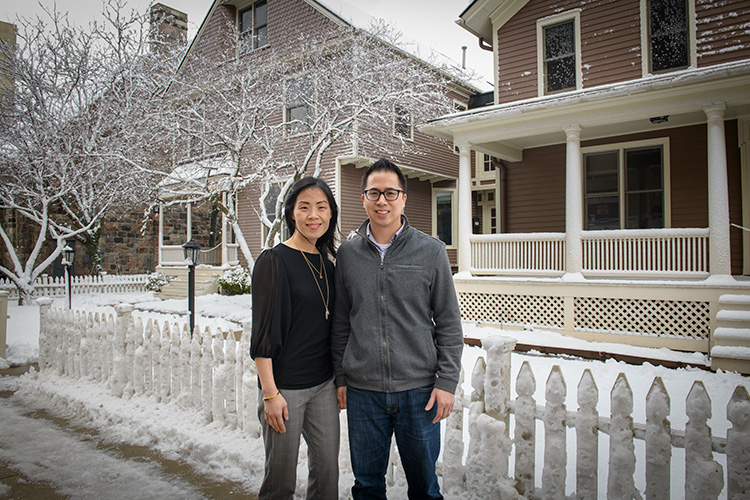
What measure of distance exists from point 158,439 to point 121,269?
65.1ft

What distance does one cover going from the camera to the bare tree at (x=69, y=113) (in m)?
14.3

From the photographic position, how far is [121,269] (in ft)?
68.7

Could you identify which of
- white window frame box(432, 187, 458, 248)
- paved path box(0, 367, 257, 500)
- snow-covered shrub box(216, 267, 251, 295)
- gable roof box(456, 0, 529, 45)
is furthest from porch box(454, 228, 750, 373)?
snow-covered shrub box(216, 267, 251, 295)

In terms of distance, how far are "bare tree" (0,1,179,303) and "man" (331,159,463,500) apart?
1349cm

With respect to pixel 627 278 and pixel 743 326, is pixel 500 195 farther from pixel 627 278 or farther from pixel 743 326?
pixel 743 326

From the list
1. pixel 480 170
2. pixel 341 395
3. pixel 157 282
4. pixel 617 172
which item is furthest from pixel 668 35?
pixel 157 282

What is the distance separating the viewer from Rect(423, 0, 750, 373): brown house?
6926 millimetres

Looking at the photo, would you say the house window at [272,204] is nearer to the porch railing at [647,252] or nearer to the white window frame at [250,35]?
the white window frame at [250,35]

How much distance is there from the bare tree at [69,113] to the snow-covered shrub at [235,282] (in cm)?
376

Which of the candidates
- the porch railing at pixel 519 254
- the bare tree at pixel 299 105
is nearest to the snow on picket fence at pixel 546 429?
the porch railing at pixel 519 254

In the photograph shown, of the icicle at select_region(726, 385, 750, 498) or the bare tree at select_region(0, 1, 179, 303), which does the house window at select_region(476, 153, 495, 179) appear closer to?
the bare tree at select_region(0, 1, 179, 303)

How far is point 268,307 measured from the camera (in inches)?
80.2

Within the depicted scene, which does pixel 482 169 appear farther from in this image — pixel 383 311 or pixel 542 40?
pixel 383 311

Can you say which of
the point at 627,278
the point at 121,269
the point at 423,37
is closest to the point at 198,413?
the point at 627,278
